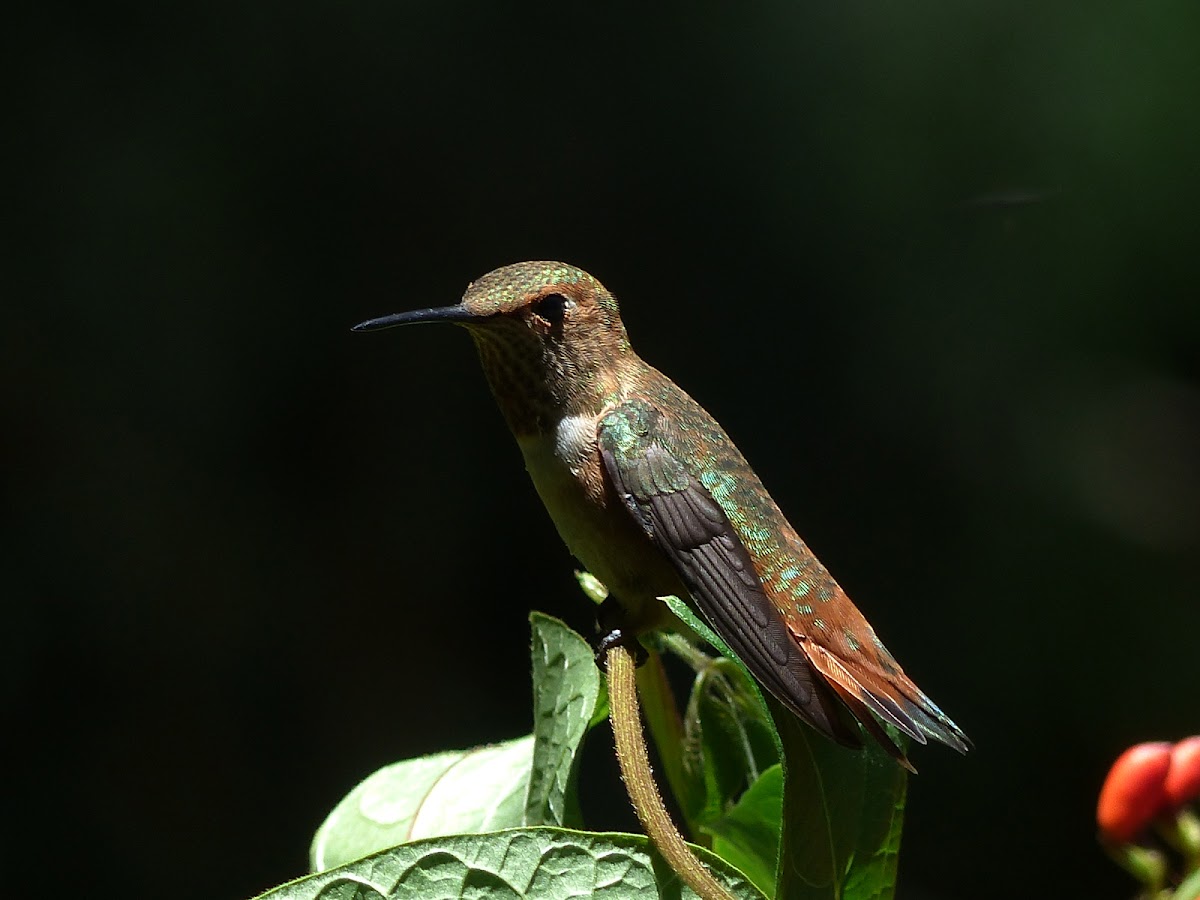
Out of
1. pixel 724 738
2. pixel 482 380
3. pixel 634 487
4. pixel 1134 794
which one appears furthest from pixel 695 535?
pixel 482 380

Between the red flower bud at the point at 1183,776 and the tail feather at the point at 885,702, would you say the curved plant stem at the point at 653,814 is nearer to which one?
the tail feather at the point at 885,702

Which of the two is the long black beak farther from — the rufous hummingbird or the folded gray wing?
the folded gray wing

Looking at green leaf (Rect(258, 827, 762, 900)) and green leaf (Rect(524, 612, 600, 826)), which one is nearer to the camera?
green leaf (Rect(258, 827, 762, 900))

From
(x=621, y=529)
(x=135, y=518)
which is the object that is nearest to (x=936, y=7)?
(x=135, y=518)

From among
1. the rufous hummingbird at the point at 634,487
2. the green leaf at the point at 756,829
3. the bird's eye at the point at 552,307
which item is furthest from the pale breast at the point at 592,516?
the green leaf at the point at 756,829

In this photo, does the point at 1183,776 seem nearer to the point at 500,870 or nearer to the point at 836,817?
the point at 836,817

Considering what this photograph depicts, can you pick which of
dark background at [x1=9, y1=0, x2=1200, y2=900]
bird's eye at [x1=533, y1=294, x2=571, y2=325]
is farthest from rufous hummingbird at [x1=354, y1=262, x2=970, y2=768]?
→ dark background at [x1=9, y1=0, x2=1200, y2=900]
